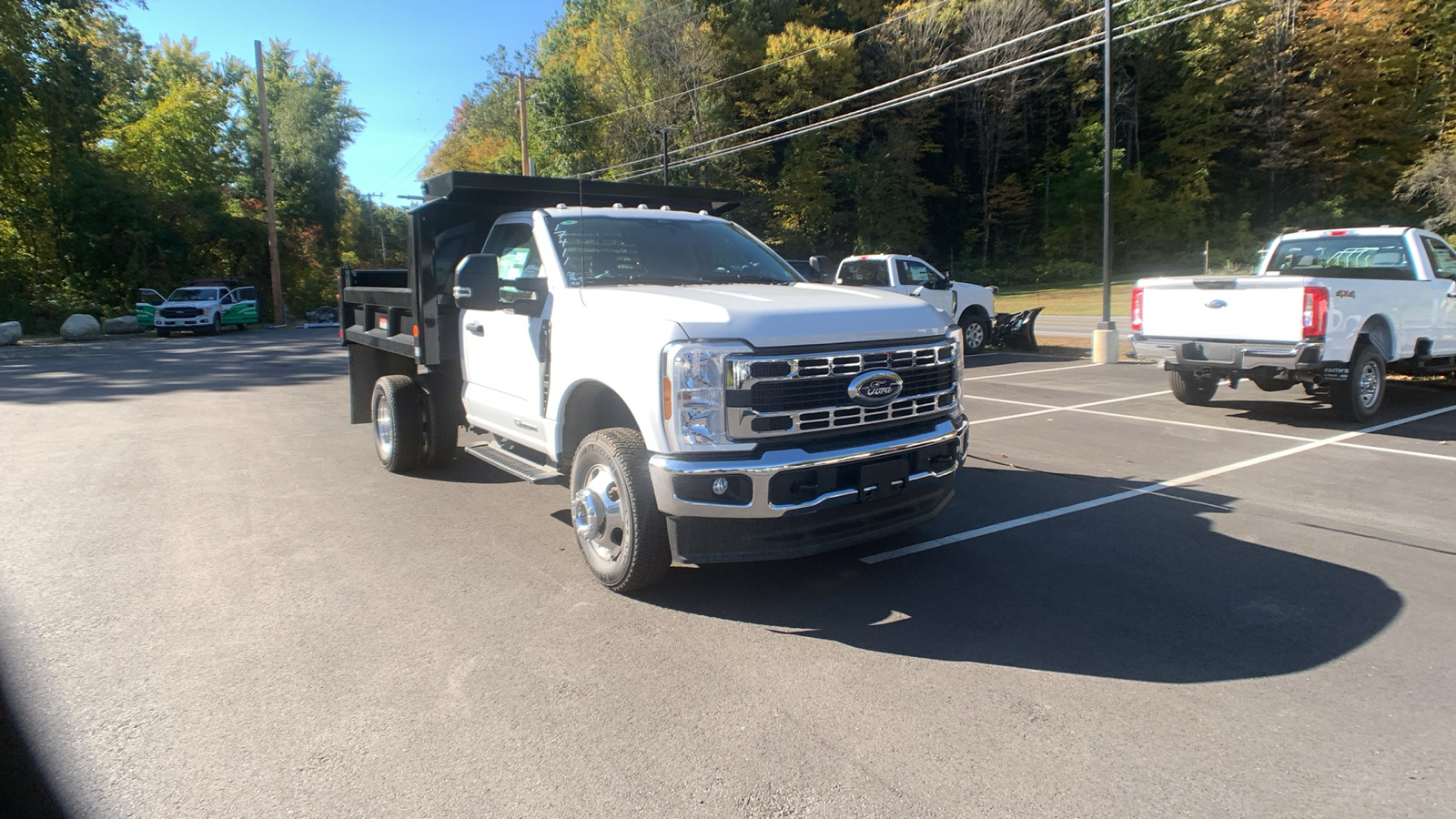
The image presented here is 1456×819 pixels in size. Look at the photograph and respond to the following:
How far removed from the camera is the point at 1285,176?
50250mm

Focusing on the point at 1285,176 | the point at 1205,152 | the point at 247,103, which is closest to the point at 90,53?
the point at 247,103

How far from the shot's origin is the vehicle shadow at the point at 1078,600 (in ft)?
13.6

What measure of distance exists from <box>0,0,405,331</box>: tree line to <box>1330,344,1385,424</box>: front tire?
37.3m

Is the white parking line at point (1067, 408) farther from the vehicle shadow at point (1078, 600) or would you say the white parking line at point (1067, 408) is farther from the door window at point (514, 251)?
the door window at point (514, 251)

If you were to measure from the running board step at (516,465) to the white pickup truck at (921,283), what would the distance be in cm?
1056

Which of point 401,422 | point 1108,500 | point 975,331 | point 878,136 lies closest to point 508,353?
point 401,422

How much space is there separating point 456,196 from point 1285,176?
56095mm

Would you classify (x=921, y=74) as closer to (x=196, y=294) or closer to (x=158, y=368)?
(x=158, y=368)

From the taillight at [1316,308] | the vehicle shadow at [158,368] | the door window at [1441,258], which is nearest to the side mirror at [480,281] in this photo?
the vehicle shadow at [158,368]

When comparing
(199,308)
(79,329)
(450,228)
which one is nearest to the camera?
(450,228)

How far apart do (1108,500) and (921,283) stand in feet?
35.1

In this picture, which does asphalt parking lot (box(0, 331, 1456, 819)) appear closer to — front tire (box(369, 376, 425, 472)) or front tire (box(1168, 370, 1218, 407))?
front tire (box(369, 376, 425, 472))

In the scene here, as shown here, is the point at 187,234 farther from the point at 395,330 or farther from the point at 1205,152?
the point at 1205,152

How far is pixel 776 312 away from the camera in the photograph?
14.8ft
